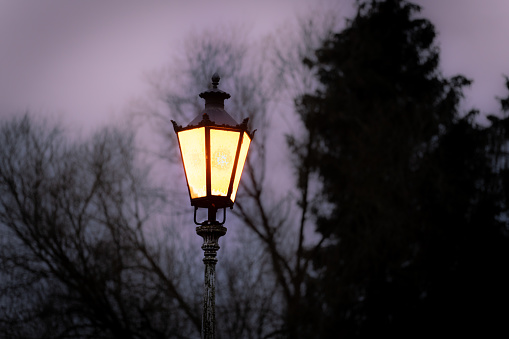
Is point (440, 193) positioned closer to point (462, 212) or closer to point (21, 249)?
point (462, 212)

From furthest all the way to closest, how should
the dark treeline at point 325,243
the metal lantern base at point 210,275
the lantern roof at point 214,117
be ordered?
1. the dark treeline at point 325,243
2. the lantern roof at point 214,117
3. the metal lantern base at point 210,275

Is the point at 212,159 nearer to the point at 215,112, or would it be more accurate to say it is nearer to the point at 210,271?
the point at 215,112

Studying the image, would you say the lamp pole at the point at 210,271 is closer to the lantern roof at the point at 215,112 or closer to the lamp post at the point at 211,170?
the lamp post at the point at 211,170

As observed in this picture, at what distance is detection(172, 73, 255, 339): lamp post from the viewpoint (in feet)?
18.2

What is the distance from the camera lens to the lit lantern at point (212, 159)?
18.3 ft

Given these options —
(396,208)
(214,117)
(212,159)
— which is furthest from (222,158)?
(396,208)

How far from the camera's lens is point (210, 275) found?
18.6 feet

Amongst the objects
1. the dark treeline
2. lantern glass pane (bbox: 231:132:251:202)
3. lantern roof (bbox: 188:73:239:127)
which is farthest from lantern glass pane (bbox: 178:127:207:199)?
Result: the dark treeline

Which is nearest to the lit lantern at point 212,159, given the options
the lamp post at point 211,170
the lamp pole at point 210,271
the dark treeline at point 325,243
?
the lamp post at point 211,170

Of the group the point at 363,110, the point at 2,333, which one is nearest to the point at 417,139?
the point at 363,110

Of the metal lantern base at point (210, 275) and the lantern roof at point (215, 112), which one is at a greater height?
the lantern roof at point (215, 112)

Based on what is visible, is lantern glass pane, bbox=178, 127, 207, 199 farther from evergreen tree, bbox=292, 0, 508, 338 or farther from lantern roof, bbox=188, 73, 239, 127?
evergreen tree, bbox=292, 0, 508, 338

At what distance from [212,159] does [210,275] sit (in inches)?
37.0

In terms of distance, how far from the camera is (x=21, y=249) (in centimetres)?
1557
